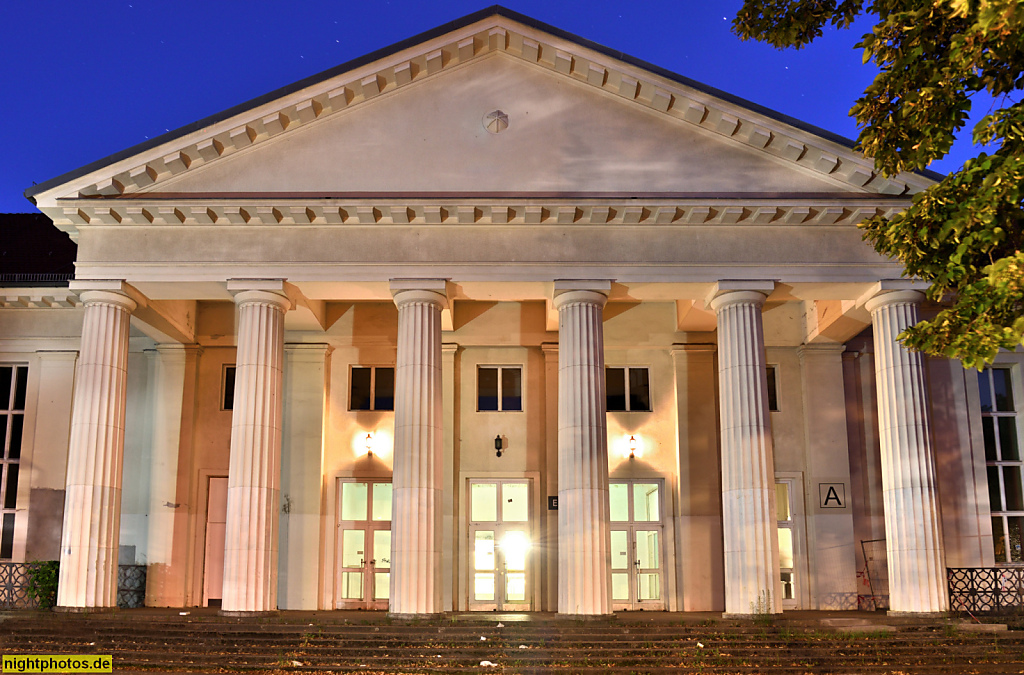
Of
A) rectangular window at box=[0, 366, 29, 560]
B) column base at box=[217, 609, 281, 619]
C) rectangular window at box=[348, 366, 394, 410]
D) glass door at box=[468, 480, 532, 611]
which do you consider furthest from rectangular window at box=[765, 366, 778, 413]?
rectangular window at box=[0, 366, 29, 560]

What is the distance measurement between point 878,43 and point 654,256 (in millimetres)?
8760

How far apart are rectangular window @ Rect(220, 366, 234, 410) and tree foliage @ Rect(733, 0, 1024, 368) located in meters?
16.9

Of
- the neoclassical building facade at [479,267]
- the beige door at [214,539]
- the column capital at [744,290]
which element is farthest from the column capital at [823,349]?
the beige door at [214,539]

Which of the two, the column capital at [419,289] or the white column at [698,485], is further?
the white column at [698,485]

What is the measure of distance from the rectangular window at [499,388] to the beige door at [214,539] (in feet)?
21.3

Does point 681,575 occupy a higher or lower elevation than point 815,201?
lower

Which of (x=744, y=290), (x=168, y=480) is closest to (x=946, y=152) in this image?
(x=744, y=290)

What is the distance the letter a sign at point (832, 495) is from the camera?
24.7 meters

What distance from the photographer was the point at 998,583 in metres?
21.5

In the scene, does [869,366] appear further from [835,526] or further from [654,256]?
[654,256]

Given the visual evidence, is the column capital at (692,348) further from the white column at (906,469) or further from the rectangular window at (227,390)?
the rectangular window at (227,390)

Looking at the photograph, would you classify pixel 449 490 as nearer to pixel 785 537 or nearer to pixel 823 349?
pixel 785 537

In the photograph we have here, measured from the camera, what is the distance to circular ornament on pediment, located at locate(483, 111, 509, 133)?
20906 mm

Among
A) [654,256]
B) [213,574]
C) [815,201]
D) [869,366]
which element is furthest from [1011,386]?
[213,574]
